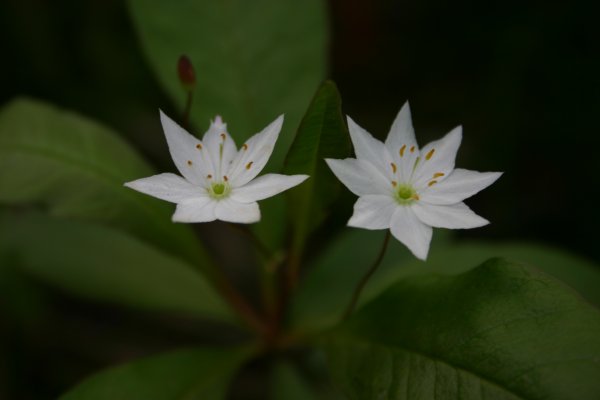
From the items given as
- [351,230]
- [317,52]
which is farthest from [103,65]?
[351,230]

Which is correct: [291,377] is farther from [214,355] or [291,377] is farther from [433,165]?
[433,165]

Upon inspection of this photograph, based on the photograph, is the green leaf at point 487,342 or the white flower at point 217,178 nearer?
the green leaf at point 487,342

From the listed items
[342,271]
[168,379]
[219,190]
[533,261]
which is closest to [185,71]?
[219,190]

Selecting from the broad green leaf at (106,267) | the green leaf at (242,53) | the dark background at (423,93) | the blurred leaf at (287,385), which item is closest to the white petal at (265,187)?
the green leaf at (242,53)

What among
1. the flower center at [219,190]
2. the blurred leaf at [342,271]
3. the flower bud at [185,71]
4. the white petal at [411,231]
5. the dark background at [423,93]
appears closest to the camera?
the white petal at [411,231]

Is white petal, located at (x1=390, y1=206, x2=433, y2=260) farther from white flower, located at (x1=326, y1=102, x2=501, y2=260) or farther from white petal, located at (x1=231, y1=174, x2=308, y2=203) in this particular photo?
white petal, located at (x1=231, y1=174, x2=308, y2=203)

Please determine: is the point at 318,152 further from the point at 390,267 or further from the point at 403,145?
the point at 390,267

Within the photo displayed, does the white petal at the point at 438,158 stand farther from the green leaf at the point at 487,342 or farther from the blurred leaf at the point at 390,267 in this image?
the blurred leaf at the point at 390,267

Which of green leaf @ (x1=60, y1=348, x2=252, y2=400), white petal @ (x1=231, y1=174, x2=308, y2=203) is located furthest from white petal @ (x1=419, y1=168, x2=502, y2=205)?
green leaf @ (x1=60, y1=348, x2=252, y2=400)
